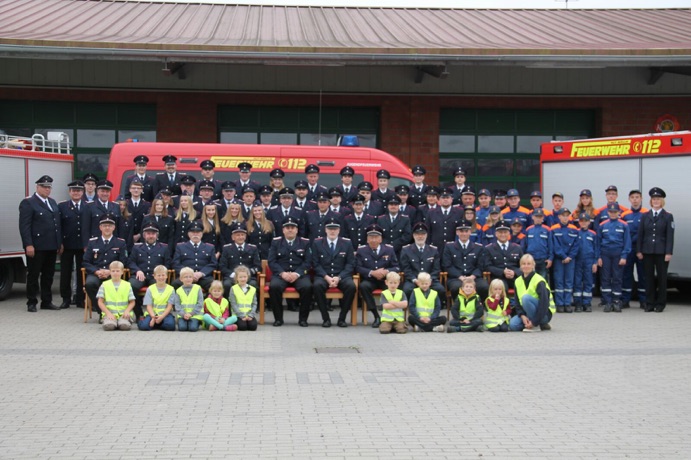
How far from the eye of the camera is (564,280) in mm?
13742

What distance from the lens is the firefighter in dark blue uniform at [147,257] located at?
12.1 metres

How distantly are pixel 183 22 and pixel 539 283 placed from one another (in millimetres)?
13530

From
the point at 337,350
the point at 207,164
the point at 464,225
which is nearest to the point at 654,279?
the point at 464,225

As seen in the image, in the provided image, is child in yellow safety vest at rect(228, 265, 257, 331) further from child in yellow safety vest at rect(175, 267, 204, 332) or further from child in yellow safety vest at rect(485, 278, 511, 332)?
child in yellow safety vest at rect(485, 278, 511, 332)

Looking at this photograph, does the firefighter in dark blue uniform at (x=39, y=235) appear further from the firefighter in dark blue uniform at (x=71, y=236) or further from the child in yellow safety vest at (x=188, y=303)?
the child in yellow safety vest at (x=188, y=303)

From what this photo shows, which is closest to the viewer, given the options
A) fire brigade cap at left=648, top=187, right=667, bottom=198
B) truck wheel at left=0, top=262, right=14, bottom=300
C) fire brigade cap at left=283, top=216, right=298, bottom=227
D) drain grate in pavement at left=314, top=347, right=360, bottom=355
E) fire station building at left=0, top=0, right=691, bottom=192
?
drain grate in pavement at left=314, top=347, right=360, bottom=355

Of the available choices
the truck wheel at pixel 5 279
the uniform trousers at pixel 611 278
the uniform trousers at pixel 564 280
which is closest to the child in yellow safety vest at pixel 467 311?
the uniform trousers at pixel 564 280

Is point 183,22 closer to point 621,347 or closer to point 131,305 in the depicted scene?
point 131,305

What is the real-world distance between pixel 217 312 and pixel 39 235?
3.88 m

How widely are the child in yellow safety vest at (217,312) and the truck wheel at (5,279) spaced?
16.8 feet

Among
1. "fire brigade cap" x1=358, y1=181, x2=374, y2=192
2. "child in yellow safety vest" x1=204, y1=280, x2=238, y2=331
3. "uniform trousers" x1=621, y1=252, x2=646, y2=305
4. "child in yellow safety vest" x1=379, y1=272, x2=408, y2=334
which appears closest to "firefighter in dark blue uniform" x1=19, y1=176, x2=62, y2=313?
"child in yellow safety vest" x1=204, y1=280, x2=238, y2=331

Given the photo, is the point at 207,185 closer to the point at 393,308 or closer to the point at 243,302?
the point at 243,302

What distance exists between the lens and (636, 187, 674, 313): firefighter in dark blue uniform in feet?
44.5

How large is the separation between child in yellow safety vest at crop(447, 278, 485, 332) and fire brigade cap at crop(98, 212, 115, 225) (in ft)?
16.9
